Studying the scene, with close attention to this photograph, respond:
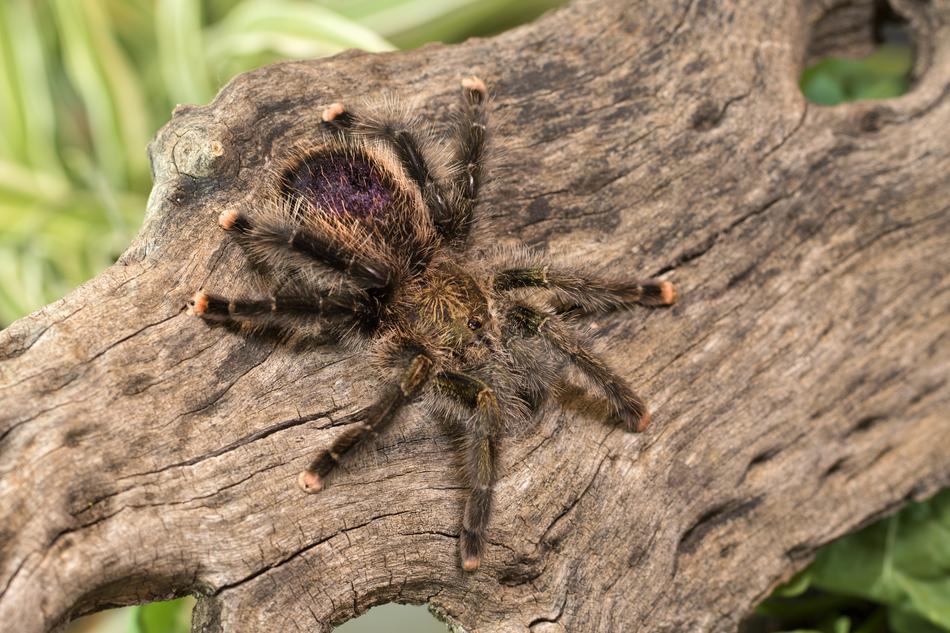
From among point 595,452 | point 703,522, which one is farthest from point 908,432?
point 595,452

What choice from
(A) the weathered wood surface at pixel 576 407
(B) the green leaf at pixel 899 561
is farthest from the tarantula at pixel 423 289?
(B) the green leaf at pixel 899 561

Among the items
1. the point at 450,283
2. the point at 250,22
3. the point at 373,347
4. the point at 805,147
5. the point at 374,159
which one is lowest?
the point at 373,347

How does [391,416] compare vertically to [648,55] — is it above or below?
below

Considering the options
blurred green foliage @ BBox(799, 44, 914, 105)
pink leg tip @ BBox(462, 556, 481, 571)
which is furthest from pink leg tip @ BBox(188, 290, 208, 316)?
blurred green foliage @ BBox(799, 44, 914, 105)

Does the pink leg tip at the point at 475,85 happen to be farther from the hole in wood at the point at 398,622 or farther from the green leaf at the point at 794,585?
the hole in wood at the point at 398,622

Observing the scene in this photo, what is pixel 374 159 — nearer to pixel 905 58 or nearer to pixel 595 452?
pixel 595 452

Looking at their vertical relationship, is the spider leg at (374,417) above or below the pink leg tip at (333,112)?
below

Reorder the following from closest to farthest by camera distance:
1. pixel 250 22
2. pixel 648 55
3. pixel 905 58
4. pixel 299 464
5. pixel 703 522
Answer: pixel 299 464, pixel 703 522, pixel 648 55, pixel 250 22, pixel 905 58
